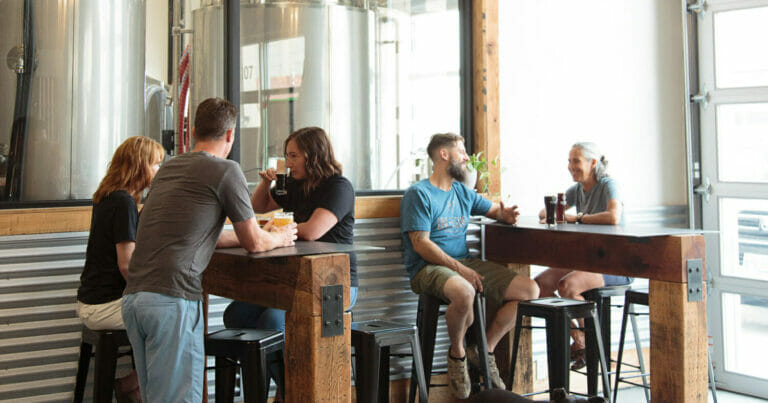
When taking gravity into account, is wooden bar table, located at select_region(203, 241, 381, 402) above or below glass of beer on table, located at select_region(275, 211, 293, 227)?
below

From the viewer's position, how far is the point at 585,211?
4.57 metres

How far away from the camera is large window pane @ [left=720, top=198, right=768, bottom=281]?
16.4ft

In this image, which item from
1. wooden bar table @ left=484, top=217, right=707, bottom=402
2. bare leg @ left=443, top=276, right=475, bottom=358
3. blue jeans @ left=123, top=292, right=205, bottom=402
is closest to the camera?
blue jeans @ left=123, top=292, right=205, bottom=402

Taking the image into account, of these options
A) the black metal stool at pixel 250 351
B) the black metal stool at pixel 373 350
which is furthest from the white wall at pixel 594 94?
the black metal stool at pixel 250 351

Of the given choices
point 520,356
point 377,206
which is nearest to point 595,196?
point 520,356

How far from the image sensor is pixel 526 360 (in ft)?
14.7

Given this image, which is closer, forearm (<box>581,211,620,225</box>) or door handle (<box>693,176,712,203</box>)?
forearm (<box>581,211,620,225</box>)

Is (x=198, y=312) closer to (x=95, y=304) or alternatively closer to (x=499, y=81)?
(x=95, y=304)

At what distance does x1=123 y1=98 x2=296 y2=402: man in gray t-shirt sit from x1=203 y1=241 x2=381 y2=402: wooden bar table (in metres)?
0.19

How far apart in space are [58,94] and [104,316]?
1096 millimetres

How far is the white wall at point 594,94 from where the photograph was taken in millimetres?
4875

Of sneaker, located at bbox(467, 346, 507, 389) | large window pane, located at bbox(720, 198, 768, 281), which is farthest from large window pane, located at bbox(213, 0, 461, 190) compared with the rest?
large window pane, located at bbox(720, 198, 768, 281)

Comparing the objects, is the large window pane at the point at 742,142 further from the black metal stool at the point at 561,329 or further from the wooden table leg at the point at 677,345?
the black metal stool at the point at 561,329

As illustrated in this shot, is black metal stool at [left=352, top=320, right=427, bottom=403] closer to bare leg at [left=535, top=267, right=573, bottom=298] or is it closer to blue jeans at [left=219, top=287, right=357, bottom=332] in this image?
blue jeans at [left=219, top=287, right=357, bottom=332]
